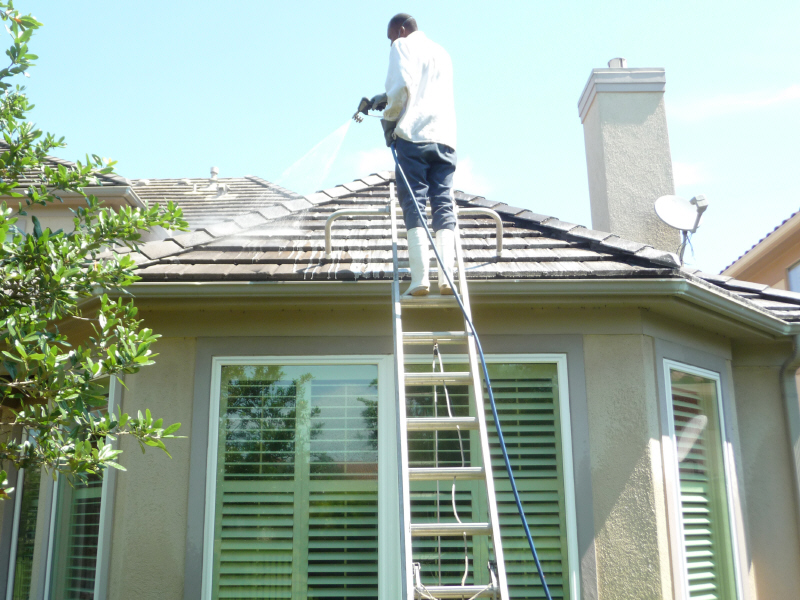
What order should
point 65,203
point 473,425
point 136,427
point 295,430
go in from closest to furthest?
point 473,425, point 136,427, point 295,430, point 65,203

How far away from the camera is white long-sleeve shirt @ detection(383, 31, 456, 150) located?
4.62 metres

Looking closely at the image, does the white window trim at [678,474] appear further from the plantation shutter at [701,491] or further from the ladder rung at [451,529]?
the ladder rung at [451,529]

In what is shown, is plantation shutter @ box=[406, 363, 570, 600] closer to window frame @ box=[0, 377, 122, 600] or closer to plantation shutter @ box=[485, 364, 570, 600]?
plantation shutter @ box=[485, 364, 570, 600]

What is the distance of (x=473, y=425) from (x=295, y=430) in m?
1.78

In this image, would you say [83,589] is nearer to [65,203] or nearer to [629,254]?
[629,254]

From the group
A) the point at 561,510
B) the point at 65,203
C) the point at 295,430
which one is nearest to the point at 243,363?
the point at 295,430

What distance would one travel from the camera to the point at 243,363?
5.07 meters

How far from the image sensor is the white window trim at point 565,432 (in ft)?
15.3

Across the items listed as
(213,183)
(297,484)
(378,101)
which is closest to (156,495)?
(297,484)

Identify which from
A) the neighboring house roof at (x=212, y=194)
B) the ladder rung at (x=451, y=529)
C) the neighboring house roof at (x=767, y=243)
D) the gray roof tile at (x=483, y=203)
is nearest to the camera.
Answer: the ladder rung at (x=451, y=529)

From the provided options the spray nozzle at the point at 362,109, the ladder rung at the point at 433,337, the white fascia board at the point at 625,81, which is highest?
the white fascia board at the point at 625,81

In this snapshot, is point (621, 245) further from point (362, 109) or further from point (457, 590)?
point (457, 590)

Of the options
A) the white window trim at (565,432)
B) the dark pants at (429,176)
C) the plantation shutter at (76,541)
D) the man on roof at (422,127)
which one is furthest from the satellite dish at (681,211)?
the plantation shutter at (76,541)

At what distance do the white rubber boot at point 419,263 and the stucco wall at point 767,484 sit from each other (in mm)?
3045
